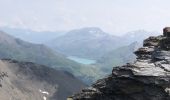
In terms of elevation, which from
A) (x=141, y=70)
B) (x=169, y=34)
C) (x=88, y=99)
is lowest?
(x=88, y=99)

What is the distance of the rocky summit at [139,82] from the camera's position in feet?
139

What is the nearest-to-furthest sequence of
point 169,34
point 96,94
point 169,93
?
point 169,93 → point 96,94 → point 169,34

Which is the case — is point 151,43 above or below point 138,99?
above

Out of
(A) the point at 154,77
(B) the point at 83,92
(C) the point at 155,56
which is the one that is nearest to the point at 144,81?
(A) the point at 154,77

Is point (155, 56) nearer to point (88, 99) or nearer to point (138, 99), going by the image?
point (138, 99)

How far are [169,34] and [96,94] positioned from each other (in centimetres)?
1120

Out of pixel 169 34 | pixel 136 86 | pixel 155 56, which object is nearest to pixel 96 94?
pixel 136 86

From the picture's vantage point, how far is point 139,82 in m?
43.0

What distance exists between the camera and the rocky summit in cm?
4225

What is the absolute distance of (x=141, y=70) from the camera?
43.1 m

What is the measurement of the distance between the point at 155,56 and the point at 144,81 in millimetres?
4490

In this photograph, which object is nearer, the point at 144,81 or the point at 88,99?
the point at 144,81

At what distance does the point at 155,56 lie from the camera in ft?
150

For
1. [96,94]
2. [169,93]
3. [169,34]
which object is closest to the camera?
[169,93]
